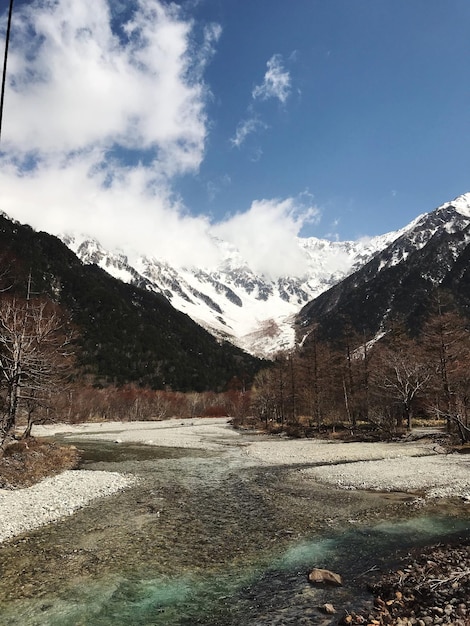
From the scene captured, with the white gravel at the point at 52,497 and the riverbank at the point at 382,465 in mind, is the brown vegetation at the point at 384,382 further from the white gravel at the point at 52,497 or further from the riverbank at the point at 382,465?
the white gravel at the point at 52,497

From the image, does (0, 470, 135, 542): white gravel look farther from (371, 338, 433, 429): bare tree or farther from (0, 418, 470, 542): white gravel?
(371, 338, 433, 429): bare tree

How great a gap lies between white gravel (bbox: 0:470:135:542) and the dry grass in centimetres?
103

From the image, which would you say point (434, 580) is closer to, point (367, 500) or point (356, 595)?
point (356, 595)

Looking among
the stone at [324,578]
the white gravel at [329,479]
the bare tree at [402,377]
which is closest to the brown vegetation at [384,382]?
the bare tree at [402,377]

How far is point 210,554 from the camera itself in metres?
15.7

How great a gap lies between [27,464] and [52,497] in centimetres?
890

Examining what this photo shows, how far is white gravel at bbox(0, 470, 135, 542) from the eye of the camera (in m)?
19.5

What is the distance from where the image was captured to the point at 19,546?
1652cm

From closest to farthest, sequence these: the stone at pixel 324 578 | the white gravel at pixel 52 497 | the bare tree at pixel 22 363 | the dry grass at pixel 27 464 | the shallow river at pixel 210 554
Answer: the shallow river at pixel 210 554 → the stone at pixel 324 578 → the white gravel at pixel 52 497 → the dry grass at pixel 27 464 → the bare tree at pixel 22 363

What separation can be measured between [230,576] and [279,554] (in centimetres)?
260

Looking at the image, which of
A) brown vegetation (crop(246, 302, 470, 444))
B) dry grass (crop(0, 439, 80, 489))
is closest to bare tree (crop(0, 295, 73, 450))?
dry grass (crop(0, 439, 80, 489))

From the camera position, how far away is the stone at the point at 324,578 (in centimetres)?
1264

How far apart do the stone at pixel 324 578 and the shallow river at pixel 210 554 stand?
273mm

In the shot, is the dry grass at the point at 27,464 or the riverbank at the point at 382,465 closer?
the riverbank at the point at 382,465
